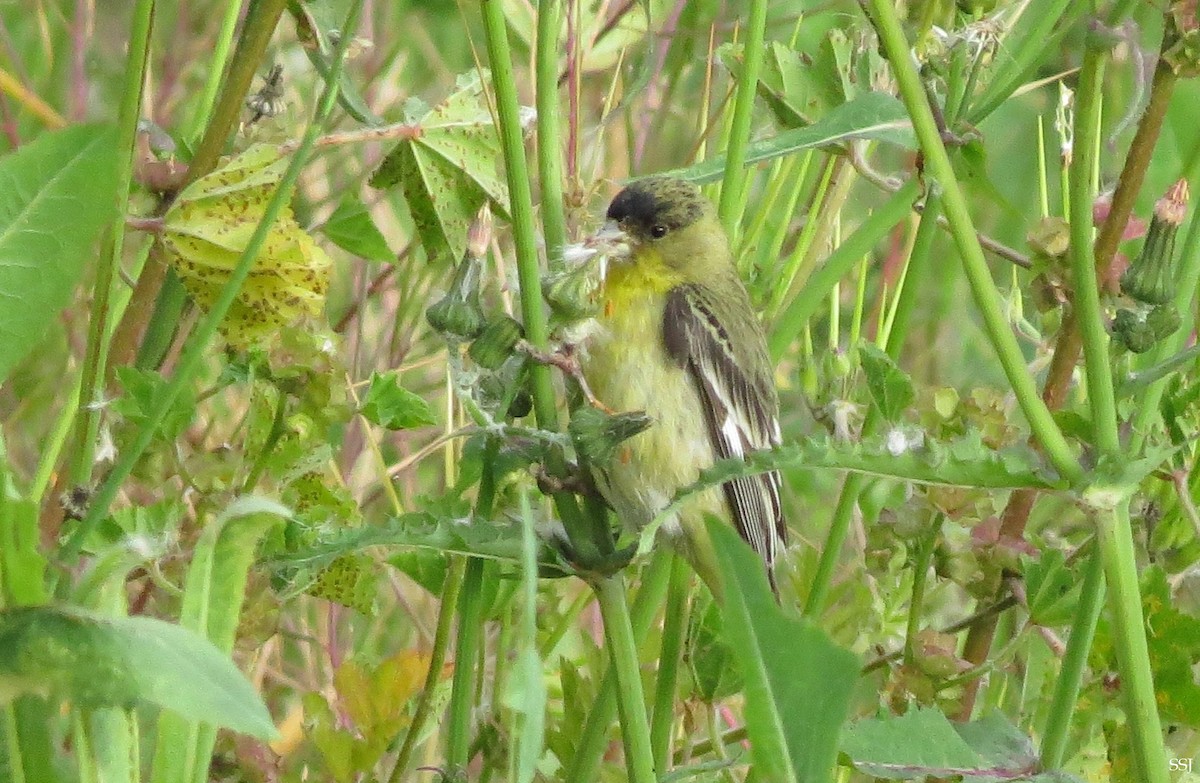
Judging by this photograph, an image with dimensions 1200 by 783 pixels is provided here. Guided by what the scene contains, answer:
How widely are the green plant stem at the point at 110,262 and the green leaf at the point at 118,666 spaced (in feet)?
1.34

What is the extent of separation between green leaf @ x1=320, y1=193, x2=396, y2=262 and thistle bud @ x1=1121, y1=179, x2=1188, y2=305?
0.82 m

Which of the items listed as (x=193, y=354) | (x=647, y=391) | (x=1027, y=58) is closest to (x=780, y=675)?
(x=193, y=354)

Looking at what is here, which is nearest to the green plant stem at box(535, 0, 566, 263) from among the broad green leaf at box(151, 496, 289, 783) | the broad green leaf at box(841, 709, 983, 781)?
the broad green leaf at box(151, 496, 289, 783)

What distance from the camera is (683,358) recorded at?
2.32 m

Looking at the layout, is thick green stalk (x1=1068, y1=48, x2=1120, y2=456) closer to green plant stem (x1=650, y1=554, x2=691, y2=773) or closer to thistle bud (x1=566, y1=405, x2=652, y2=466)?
thistle bud (x1=566, y1=405, x2=652, y2=466)

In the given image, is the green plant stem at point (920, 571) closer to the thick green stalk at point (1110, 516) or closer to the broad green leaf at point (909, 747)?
the broad green leaf at point (909, 747)

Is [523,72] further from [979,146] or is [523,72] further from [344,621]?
[979,146]

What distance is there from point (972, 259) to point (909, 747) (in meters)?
0.48

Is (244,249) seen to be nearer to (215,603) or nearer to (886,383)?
(215,603)

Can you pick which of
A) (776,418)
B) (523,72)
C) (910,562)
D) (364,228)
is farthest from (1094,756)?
(523,72)

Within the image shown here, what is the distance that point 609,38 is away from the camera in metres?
2.60

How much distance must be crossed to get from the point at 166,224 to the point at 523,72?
6.02 ft

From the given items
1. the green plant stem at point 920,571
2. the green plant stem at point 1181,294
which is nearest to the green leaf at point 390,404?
the green plant stem at point 920,571

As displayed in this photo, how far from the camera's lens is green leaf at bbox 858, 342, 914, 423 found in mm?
1604
